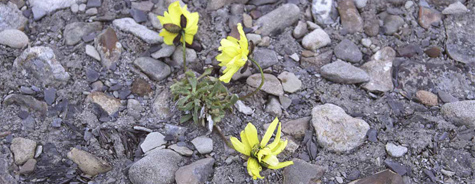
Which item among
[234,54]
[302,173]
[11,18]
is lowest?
[302,173]

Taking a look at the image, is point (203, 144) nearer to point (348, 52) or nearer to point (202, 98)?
point (202, 98)

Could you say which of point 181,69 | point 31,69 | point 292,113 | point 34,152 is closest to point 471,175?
point 292,113

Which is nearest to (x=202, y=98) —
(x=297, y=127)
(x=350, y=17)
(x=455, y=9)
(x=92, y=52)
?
(x=297, y=127)

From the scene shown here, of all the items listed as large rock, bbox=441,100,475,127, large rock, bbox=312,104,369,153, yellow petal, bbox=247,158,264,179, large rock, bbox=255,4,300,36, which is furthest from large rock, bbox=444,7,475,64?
yellow petal, bbox=247,158,264,179

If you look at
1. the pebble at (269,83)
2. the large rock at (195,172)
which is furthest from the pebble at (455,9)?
the large rock at (195,172)

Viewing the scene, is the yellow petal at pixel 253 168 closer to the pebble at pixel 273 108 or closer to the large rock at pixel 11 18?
the pebble at pixel 273 108

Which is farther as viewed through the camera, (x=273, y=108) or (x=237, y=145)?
(x=273, y=108)
